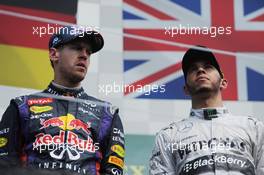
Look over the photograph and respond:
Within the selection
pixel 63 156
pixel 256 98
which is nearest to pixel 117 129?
pixel 63 156

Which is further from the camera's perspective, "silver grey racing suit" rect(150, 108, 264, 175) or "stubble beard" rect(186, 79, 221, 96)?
"stubble beard" rect(186, 79, 221, 96)

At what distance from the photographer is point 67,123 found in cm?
246

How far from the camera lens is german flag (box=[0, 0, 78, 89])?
12.0 ft

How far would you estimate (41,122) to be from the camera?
244cm

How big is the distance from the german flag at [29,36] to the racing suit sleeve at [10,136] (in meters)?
1.14

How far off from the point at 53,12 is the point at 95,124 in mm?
1591

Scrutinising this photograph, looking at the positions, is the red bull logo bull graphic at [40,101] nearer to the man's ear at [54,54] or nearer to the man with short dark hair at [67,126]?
the man with short dark hair at [67,126]

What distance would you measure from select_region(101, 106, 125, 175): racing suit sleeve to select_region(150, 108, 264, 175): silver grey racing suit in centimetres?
23

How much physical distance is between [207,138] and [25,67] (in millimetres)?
1460

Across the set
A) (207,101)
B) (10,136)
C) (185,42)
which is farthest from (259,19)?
(10,136)

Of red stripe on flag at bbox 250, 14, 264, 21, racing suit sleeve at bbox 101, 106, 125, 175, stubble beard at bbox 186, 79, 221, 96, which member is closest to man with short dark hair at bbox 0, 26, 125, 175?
racing suit sleeve at bbox 101, 106, 125, 175

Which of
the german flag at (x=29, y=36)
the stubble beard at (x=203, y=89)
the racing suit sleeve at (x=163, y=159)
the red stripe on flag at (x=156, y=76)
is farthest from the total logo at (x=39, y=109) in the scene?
the red stripe on flag at (x=156, y=76)

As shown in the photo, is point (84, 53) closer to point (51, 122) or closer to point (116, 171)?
point (51, 122)

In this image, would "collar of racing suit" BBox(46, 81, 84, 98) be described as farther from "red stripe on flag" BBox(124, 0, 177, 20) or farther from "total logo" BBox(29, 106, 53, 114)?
"red stripe on flag" BBox(124, 0, 177, 20)
